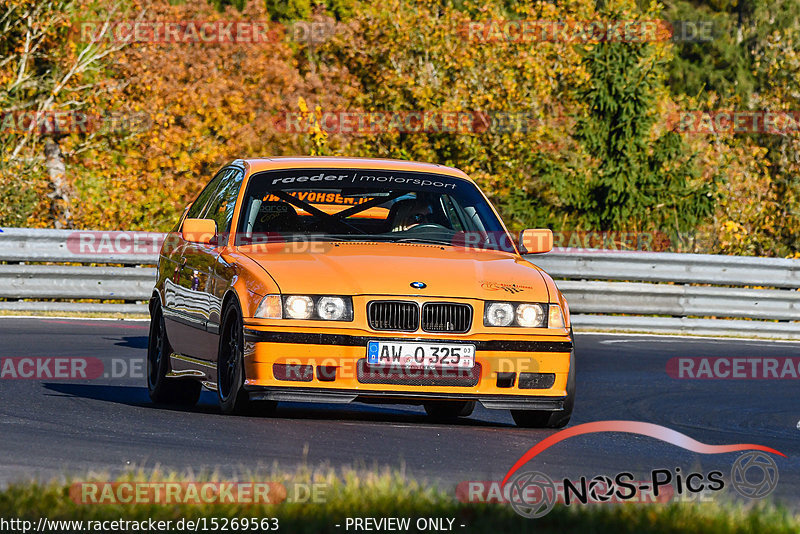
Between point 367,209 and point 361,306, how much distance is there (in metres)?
1.91

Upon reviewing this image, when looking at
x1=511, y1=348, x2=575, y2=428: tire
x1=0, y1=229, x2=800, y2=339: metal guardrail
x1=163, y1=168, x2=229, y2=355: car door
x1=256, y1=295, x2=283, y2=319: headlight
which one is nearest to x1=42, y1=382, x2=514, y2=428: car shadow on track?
x1=511, y1=348, x2=575, y2=428: tire

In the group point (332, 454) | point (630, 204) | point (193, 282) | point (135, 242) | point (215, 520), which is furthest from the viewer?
point (630, 204)

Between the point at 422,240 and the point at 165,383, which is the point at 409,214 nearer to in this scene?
the point at 422,240

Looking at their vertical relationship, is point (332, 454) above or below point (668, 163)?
above

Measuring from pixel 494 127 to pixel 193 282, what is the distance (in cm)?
3645

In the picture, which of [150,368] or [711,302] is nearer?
[150,368]

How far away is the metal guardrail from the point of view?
18.3 metres

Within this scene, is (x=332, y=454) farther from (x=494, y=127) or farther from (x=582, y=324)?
(x=494, y=127)

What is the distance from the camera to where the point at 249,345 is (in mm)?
7875

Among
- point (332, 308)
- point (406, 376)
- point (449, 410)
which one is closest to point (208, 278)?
point (332, 308)

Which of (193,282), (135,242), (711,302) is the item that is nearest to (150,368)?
(193,282)

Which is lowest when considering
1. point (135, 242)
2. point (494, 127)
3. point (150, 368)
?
point (494, 127)

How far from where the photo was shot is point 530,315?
8.18m

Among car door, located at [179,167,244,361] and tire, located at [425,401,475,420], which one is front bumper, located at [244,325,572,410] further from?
tire, located at [425,401,475,420]
